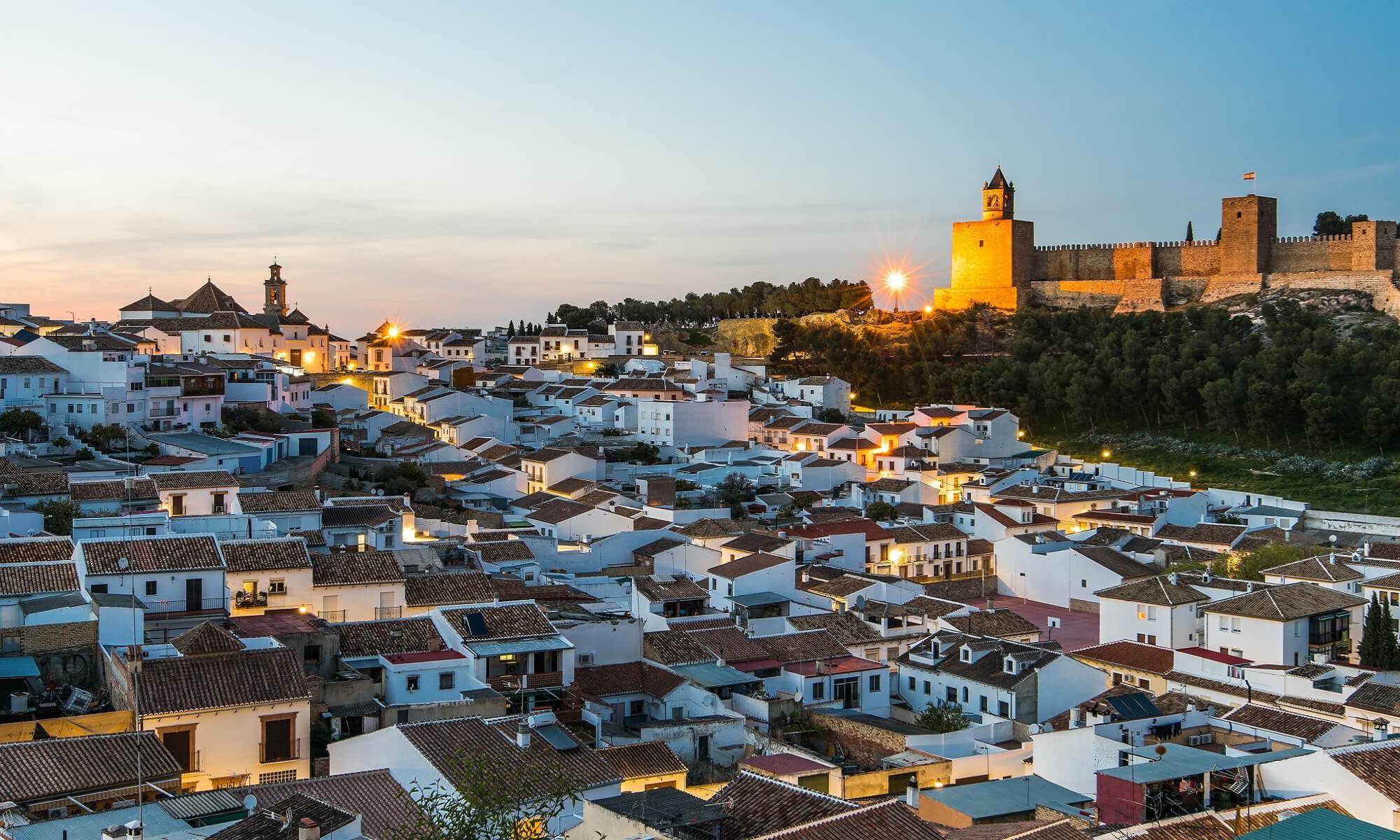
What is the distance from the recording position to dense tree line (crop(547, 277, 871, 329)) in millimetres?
55156

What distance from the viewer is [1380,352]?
36062mm

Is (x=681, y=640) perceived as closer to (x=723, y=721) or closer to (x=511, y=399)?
(x=723, y=721)

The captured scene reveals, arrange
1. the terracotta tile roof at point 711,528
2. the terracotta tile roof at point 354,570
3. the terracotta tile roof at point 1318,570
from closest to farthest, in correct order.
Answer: the terracotta tile roof at point 354,570 → the terracotta tile roof at point 1318,570 → the terracotta tile roof at point 711,528

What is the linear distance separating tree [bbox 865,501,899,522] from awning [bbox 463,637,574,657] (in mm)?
15790

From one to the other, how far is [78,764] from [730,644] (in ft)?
27.4

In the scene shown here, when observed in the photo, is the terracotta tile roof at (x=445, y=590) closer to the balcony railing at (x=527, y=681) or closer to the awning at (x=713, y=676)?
the balcony railing at (x=527, y=681)

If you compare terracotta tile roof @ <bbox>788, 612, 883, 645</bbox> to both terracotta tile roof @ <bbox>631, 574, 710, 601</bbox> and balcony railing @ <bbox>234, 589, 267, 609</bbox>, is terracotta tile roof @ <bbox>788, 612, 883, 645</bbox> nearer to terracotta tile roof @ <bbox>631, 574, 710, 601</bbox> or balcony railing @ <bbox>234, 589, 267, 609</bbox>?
terracotta tile roof @ <bbox>631, 574, 710, 601</bbox>

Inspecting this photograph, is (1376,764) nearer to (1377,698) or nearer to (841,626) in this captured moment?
(1377,698)

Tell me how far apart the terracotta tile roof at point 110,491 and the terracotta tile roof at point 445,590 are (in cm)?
439

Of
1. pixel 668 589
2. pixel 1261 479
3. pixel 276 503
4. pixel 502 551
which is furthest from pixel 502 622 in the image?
pixel 1261 479

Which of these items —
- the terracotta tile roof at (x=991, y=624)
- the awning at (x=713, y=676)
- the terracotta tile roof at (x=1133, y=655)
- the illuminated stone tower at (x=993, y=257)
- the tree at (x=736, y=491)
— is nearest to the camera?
the awning at (x=713, y=676)

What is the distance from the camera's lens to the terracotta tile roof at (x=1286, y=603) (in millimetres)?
17438

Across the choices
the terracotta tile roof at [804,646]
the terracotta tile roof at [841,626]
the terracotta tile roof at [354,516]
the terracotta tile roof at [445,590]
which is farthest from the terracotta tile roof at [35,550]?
the terracotta tile roof at [841,626]

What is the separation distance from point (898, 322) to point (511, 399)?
59.8ft
